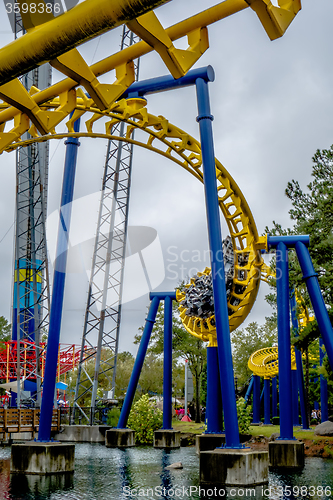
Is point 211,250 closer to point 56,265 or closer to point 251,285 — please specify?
point 56,265

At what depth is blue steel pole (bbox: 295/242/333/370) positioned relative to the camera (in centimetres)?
1335

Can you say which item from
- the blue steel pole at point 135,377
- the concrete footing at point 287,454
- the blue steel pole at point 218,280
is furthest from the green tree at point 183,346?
the blue steel pole at point 218,280

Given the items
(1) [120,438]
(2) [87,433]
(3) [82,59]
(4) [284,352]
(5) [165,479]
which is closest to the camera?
(3) [82,59]

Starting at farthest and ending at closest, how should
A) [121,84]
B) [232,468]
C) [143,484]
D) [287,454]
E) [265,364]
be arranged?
[265,364] → [287,454] → [143,484] → [232,468] → [121,84]

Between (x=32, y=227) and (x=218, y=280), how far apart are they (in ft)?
44.9

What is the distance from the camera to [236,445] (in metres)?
9.85

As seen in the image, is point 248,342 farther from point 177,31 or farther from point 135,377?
point 177,31

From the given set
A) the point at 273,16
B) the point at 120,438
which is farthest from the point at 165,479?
the point at 273,16

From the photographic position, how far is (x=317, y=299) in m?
13.7

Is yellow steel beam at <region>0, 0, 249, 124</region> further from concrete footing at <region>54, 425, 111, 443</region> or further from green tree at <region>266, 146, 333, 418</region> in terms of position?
concrete footing at <region>54, 425, 111, 443</region>

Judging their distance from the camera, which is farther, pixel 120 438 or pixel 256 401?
pixel 256 401

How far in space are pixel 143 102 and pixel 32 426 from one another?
34.9 ft

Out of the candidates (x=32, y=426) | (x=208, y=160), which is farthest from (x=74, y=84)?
(x=32, y=426)

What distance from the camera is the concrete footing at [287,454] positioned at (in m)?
12.9
